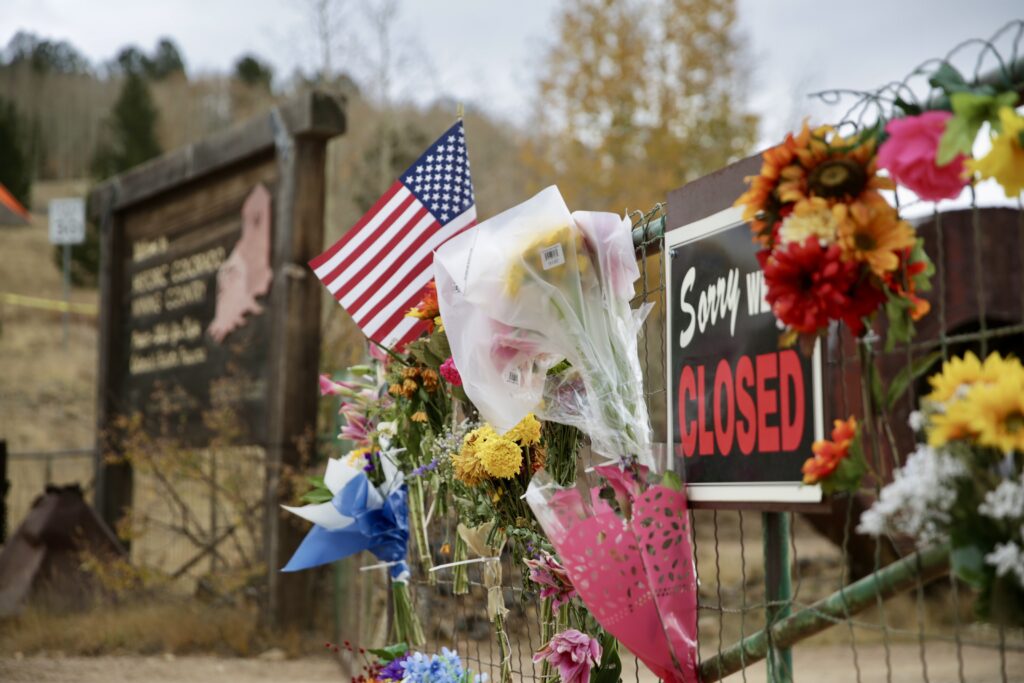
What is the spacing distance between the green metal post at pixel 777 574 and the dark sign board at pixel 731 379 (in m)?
0.11

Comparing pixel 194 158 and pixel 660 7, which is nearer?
pixel 194 158

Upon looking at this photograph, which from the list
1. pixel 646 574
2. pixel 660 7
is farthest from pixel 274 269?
pixel 660 7

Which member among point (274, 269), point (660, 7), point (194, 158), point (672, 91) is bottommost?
point (274, 269)

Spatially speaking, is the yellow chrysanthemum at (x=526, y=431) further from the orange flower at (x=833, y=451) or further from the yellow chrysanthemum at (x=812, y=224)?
the yellow chrysanthemum at (x=812, y=224)

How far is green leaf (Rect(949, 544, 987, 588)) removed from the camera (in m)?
1.78

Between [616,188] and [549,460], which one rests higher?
Answer: [616,188]

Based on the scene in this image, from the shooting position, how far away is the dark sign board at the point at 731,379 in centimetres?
236

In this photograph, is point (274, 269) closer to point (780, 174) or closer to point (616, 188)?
point (780, 174)

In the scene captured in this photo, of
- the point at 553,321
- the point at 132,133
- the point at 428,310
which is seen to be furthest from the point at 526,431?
the point at 132,133

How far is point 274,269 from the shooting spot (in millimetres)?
8688

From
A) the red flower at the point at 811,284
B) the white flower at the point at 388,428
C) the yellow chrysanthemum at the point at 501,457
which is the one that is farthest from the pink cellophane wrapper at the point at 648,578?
the white flower at the point at 388,428

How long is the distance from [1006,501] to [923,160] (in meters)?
0.56

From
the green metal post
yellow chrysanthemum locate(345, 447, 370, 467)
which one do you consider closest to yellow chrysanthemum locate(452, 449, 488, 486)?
the green metal post

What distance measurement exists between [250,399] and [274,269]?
40.2 inches
